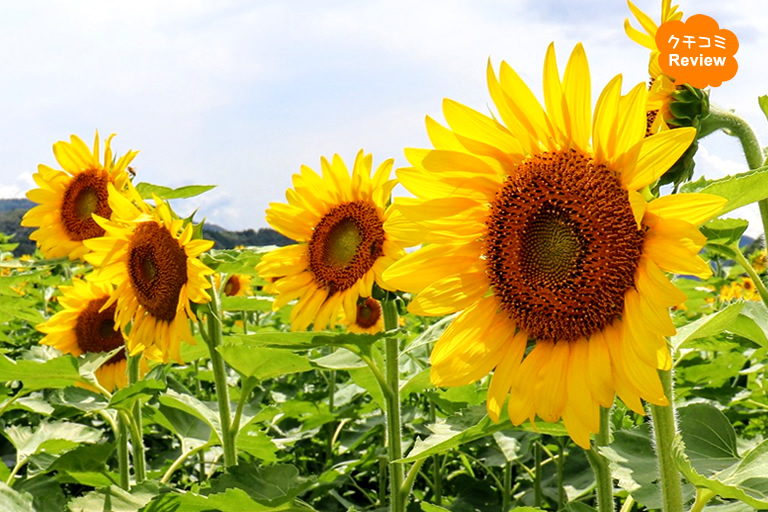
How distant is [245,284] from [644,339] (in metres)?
6.06

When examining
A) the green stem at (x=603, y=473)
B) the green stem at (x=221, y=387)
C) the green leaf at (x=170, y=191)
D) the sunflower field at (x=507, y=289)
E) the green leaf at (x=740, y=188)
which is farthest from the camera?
the green leaf at (x=170, y=191)

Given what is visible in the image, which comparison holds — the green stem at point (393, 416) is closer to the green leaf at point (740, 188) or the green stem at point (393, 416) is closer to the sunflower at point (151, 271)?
the sunflower at point (151, 271)

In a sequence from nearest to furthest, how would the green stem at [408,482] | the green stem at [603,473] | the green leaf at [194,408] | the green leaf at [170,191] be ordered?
1. the green stem at [603,473]
2. the green stem at [408,482]
3. the green leaf at [194,408]
4. the green leaf at [170,191]

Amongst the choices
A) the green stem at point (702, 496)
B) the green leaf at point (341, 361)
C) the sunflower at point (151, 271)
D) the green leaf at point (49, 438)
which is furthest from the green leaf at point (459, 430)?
the green leaf at point (49, 438)

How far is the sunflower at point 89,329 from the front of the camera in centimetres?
405

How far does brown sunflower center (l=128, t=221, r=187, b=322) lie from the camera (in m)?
2.85

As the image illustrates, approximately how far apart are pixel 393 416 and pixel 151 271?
111cm

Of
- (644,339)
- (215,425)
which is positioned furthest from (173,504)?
(644,339)

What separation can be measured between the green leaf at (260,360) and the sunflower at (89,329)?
1550 mm

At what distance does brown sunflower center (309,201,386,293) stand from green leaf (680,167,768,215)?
Answer: 140cm

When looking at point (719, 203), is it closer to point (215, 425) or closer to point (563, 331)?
point (563, 331)

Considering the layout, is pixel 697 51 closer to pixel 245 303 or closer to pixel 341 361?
pixel 341 361

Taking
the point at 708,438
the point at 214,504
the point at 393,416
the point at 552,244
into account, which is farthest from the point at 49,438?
the point at 708,438

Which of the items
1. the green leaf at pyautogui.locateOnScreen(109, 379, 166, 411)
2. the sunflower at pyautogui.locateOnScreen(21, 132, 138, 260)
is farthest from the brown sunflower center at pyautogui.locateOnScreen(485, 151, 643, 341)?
the sunflower at pyautogui.locateOnScreen(21, 132, 138, 260)
